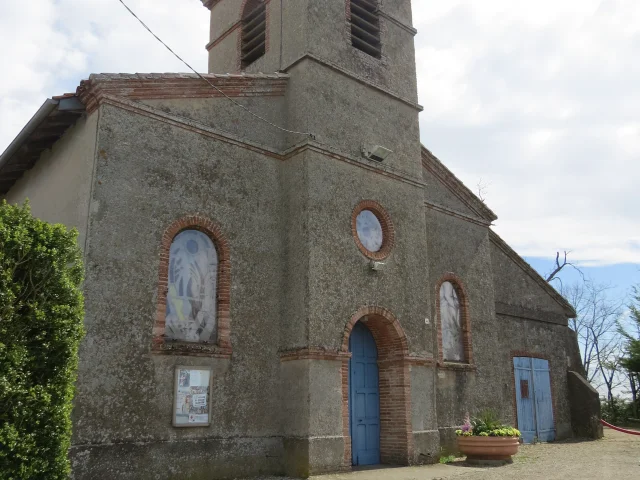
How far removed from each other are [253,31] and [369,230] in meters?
5.49

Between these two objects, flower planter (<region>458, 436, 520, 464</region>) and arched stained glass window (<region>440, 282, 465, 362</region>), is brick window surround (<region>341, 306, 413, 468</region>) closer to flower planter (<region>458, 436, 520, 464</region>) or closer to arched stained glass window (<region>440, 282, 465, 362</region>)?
flower planter (<region>458, 436, 520, 464</region>)

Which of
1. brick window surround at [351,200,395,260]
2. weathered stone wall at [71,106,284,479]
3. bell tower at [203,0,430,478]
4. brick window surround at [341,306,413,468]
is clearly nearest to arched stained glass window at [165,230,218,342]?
weathered stone wall at [71,106,284,479]

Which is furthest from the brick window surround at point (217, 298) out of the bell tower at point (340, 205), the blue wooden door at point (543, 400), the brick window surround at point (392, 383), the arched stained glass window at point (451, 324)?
the blue wooden door at point (543, 400)

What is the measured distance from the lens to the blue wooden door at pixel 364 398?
11070 mm

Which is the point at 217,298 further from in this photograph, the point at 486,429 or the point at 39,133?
the point at 486,429

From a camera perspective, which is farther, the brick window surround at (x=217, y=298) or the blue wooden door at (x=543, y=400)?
the blue wooden door at (x=543, y=400)

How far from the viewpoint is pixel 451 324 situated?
13.8 metres

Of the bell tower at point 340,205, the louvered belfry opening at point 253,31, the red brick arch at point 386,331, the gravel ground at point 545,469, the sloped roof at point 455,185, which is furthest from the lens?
the sloped roof at point 455,185

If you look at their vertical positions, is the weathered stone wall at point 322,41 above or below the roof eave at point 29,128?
above

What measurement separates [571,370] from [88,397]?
14.5 metres

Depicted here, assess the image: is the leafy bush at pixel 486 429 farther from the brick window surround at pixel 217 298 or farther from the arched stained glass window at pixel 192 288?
the arched stained glass window at pixel 192 288

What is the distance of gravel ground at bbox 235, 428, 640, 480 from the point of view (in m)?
9.49

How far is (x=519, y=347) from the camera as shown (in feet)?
52.1

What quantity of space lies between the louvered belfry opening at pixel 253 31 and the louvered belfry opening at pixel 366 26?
2002 mm
